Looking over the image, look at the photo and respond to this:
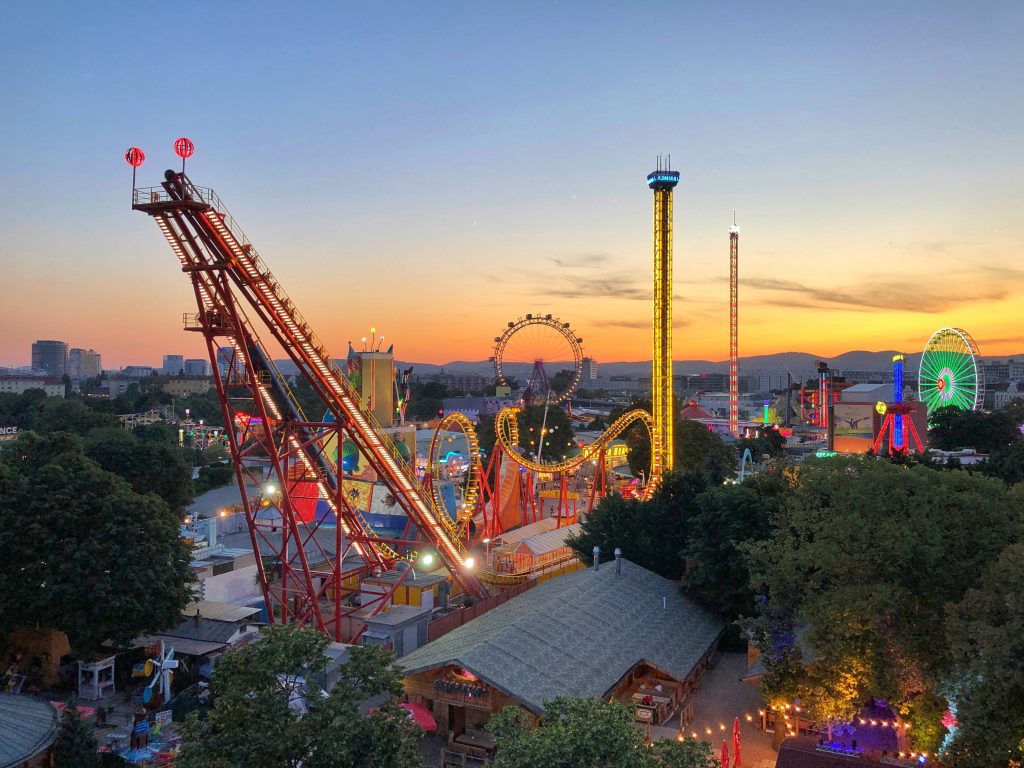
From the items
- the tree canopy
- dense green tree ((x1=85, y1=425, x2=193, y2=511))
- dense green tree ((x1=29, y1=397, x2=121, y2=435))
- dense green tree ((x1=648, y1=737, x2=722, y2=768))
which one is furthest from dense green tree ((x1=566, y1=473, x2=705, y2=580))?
dense green tree ((x1=29, y1=397, x2=121, y2=435))

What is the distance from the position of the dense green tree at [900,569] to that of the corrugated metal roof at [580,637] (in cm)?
518

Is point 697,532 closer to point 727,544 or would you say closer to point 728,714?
point 727,544

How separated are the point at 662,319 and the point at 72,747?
116 ft

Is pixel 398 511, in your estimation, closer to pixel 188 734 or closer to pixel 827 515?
pixel 827 515

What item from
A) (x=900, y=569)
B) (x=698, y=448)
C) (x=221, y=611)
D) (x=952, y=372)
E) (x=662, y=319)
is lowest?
(x=221, y=611)

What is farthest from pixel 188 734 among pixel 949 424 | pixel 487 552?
pixel 949 424

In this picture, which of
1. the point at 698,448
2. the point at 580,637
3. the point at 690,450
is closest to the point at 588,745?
the point at 580,637

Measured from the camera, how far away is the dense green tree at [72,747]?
16141 millimetres

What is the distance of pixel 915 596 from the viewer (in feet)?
57.3

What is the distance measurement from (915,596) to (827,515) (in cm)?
260

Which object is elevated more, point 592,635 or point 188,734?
point 188,734

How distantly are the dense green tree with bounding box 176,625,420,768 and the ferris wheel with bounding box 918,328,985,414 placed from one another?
70.1m

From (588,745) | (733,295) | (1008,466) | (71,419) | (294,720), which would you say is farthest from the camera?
(733,295)

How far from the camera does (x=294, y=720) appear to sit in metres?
11.0
